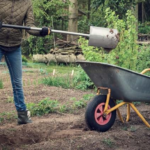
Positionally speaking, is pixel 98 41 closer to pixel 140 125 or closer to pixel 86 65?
pixel 86 65

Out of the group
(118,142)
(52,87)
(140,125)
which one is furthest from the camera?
(52,87)

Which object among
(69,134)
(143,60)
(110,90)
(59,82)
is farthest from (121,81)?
(59,82)

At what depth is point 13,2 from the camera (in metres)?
4.80

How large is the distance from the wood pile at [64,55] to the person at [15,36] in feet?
29.0

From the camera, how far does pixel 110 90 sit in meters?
4.70

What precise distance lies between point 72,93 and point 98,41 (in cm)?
298

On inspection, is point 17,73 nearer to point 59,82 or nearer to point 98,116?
point 98,116

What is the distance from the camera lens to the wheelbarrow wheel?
180 inches

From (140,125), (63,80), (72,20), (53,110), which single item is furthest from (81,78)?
(72,20)

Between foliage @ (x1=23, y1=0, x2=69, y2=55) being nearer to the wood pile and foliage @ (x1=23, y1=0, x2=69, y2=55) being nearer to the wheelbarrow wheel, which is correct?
the wood pile

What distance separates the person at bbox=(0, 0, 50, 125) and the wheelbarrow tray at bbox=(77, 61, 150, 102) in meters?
0.74

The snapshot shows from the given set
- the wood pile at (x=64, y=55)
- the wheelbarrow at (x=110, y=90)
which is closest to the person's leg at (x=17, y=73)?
the wheelbarrow at (x=110, y=90)

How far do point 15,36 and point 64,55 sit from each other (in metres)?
9.39

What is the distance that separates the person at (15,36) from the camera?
15.6ft
